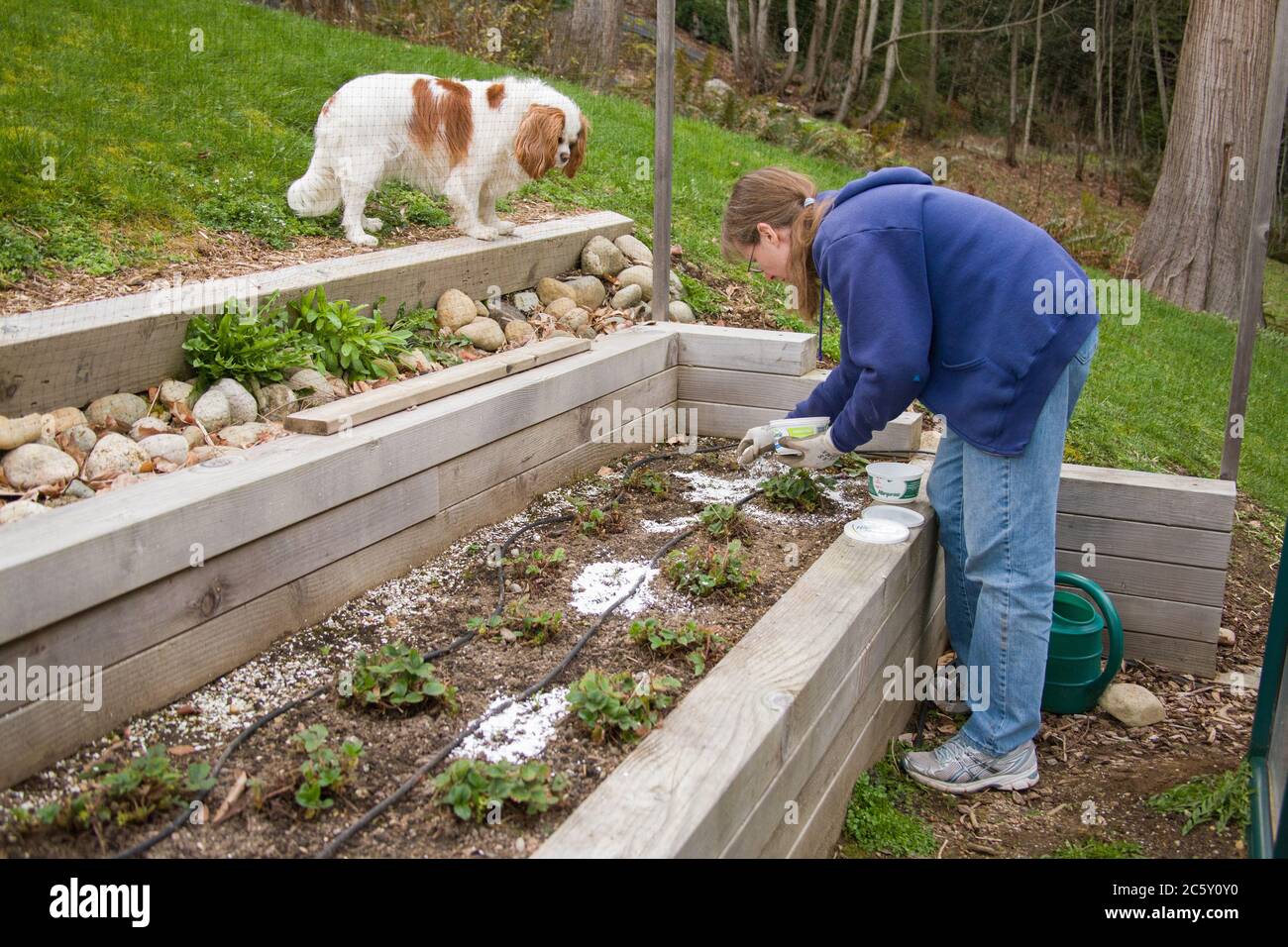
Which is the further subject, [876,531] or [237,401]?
[237,401]

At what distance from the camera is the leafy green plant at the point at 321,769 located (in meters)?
2.05

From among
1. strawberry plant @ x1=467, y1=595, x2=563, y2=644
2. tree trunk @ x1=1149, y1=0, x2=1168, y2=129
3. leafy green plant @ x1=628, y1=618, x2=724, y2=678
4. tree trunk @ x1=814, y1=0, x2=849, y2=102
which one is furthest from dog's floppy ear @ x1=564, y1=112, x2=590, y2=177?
tree trunk @ x1=1149, y1=0, x2=1168, y2=129

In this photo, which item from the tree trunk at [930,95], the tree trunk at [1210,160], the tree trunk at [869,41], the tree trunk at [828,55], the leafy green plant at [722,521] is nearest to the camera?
the leafy green plant at [722,521]

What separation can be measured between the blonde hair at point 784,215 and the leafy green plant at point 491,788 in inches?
59.9

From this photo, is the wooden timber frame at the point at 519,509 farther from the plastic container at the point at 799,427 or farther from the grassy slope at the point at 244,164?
the grassy slope at the point at 244,164

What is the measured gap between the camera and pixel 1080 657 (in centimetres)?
338

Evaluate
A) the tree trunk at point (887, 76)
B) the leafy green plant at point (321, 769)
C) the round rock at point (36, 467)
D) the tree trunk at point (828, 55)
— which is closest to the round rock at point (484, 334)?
the round rock at point (36, 467)

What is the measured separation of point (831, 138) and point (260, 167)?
8024 mm

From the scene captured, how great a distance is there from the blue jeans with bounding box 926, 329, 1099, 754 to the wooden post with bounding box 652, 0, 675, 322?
1905mm

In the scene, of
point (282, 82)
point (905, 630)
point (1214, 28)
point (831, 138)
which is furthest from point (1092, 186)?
point (905, 630)

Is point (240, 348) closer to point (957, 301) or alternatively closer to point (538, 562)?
point (538, 562)

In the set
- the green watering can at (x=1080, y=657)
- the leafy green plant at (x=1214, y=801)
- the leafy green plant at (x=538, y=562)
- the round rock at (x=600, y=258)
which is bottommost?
the leafy green plant at (x=1214, y=801)

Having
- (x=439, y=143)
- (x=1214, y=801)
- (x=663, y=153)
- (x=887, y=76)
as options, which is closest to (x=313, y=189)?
(x=439, y=143)

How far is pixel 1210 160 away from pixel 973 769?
8.04m
